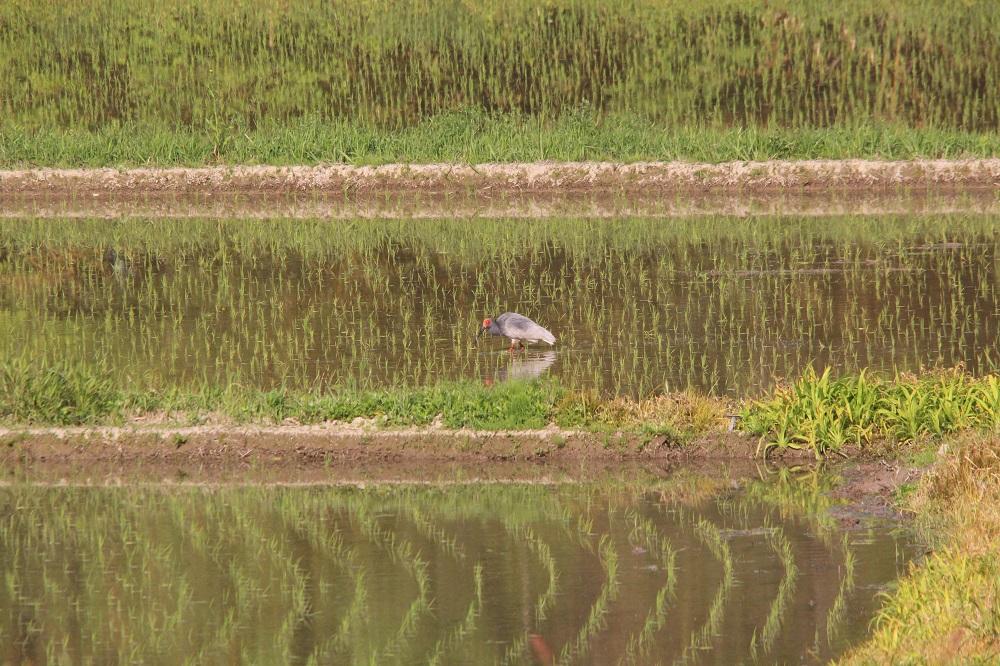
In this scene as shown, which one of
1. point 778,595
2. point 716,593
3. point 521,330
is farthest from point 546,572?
point 521,330

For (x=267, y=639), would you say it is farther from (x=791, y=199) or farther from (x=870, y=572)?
(x=791, y=199)

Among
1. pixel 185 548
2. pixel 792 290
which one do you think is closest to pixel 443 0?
pixel 792 290

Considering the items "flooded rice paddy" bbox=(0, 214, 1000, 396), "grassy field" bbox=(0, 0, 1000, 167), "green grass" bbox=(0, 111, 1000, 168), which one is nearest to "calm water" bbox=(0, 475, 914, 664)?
"flooded rice paddy" bbox=(0, 214, 1000, 396)

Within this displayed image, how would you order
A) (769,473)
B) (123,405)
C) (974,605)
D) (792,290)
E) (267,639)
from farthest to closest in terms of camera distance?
(792,290)
(123,405)
(769,473)
(267,639)
(974,605)

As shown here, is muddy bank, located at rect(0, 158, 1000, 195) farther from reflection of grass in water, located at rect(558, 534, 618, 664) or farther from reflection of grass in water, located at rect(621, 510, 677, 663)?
reflection of grass in water, located at rect(558, 534, 618, 664)

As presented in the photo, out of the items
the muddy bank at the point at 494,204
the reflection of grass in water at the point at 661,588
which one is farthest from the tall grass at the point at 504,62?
the reflection of grass in water at the point at 661,588

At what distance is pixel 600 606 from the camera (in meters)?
6.17

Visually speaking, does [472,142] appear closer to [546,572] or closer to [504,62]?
[504,62]

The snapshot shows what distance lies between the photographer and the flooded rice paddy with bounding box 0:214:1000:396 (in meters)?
10.5

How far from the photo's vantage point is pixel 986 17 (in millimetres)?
20125

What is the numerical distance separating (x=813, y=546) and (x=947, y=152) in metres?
11.0

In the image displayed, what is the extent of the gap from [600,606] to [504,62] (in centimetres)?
1481

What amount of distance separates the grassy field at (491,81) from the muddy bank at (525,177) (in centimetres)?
26

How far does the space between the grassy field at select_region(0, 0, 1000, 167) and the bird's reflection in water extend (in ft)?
23.2
